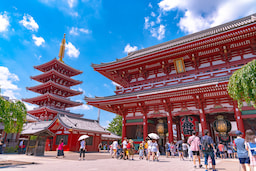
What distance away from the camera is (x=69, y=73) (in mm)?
43844

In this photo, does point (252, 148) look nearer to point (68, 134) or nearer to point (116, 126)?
point (68, 134)

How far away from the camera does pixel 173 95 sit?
1369 cm

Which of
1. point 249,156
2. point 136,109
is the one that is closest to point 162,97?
point 136,109

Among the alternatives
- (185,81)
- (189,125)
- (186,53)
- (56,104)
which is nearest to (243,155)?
(189,125)

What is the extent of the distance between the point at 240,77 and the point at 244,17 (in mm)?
15147

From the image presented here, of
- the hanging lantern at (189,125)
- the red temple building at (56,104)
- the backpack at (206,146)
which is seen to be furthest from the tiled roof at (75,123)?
the backpack at (206,146)

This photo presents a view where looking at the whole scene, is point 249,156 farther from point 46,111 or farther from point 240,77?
point 46,111

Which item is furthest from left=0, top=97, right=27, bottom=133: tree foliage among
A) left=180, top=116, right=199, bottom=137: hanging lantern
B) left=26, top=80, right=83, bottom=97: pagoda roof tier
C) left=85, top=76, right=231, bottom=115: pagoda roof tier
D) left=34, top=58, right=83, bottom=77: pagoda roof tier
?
left=34, top=58, right=83, bottom=77: pagoda roof tier

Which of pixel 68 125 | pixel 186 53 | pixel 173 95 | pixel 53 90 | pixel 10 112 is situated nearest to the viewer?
pixel 10 112

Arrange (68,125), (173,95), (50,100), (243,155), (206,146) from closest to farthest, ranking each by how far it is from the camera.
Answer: (243,155) → (206,146) → (173,95) → (68,125) → (50,100)

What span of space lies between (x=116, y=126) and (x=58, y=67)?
22.5m

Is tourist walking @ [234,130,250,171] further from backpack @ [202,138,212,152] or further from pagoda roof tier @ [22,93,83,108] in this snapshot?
pagoda roof tier @ [22,93,83,108]

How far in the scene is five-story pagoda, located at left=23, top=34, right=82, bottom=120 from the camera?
3575 cm

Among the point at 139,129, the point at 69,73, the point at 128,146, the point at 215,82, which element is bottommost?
the point at 128,146
